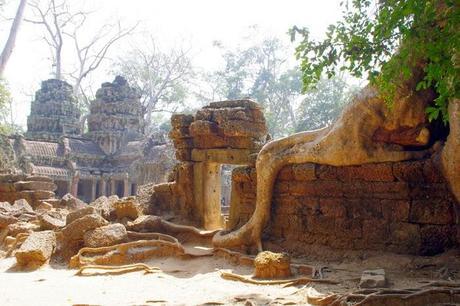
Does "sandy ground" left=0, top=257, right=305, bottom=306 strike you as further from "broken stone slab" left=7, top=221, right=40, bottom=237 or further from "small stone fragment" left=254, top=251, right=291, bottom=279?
"broken stone slab" left=7, top=221, right=40, bottom=237

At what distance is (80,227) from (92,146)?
59.9 feet

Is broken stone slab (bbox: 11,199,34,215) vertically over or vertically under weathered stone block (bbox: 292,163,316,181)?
under

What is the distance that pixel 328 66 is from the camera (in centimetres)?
374

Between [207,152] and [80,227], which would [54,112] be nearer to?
[207,152]

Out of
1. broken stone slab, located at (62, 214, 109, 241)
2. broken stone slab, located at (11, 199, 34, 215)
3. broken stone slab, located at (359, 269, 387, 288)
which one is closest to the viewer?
broken stone slab, located at (359, 269, 387, 288)

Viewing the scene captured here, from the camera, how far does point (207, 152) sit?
9.57m

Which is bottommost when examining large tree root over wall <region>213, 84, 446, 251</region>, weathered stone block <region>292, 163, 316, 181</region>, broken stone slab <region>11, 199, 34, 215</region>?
broken stone slab <region>11, 199, 34, 215</region>

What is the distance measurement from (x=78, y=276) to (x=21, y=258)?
126cm

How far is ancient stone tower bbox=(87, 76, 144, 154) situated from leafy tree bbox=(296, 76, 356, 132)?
10148 millimetres

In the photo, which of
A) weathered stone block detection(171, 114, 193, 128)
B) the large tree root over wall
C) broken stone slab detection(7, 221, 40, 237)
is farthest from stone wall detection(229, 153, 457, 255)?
broken stone slab detection(7, 221, 40, 237)

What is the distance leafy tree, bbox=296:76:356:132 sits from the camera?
91.0ft

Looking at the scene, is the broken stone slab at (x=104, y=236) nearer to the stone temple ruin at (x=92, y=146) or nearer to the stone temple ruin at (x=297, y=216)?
the stone temple ruin at (x=297, y=216)

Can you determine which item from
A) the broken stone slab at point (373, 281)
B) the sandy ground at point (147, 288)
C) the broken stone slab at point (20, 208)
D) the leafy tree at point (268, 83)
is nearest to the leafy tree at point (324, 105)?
the leafy tree at point (268, 83)

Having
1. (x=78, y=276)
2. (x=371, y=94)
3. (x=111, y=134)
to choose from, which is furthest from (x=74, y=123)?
(x=371, y=94)
